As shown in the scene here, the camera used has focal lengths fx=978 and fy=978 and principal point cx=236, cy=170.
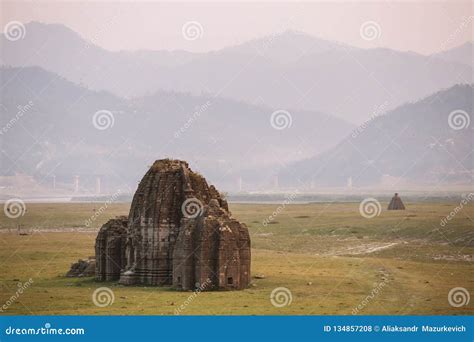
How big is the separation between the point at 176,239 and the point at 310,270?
12761 mm

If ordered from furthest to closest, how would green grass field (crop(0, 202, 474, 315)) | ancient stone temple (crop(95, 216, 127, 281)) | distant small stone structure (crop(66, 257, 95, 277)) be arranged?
1. distant small stone structure (crop(66, 257, 95, 277))
2. ancient stone temple (crop(95, 216, 127, 281))
3. green grass field (crop(0, 202, 474, 315))

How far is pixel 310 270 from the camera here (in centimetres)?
6544

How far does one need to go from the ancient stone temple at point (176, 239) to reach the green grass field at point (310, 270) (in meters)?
1.33

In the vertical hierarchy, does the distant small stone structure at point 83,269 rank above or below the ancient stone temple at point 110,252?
below

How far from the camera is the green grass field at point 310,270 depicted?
160ft

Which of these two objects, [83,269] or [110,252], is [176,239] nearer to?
[110,252]

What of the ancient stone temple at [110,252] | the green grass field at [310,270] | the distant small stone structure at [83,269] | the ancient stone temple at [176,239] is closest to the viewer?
the green grass field at [310,270]

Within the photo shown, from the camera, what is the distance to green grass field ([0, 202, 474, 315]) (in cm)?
4862

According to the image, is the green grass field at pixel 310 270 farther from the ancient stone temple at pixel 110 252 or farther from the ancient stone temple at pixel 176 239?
the ancient stone temple at pixel 110 252

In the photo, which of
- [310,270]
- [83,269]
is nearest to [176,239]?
[83,269]

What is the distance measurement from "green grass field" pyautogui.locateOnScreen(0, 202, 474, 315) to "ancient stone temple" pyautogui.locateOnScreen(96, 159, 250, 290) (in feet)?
4.36

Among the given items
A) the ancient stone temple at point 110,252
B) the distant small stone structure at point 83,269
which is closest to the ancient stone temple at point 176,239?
the ancient stone temple at point 110,252

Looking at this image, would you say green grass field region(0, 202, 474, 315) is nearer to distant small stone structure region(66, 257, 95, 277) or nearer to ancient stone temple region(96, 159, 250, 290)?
distant small stone structure region(66, 257, 95, 277)

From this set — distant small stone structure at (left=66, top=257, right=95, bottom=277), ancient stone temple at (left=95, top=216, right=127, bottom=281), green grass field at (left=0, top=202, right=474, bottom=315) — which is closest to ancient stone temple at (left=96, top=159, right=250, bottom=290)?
ancient stone temple at (left=95, top=216, right=127, bottom=281)
